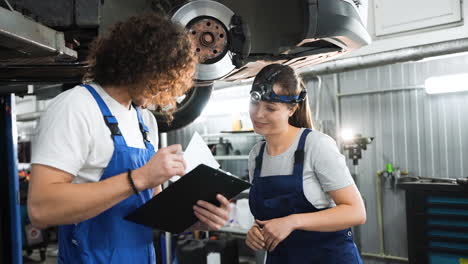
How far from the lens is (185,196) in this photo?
1.11m

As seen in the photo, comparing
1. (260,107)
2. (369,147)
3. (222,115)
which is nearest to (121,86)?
(260,107)

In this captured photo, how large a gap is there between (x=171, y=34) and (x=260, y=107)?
69 centimetres

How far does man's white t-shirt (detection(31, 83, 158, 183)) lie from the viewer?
0.92 metres

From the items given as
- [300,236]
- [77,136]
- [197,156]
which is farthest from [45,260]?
[77,136]

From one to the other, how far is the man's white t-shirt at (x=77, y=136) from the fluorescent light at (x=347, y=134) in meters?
3.38

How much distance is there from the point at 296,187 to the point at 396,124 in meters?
3.08

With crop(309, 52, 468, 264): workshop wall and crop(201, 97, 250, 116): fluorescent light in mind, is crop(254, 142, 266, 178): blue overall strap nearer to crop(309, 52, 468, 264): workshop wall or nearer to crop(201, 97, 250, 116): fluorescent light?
crop(309, 52, 468, 264): workshop wall

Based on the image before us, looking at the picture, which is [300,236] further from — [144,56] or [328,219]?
[144,56]

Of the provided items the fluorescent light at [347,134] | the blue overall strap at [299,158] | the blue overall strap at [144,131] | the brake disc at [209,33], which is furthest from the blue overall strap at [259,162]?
the fluorescent light at [347,134]

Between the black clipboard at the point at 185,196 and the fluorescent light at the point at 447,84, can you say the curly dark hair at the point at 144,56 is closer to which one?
the black clipboard at the point at 185,196

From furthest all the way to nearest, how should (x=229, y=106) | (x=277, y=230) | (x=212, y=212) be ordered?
(x=229, y=106) < (x=277, y=230) < (x=212, y=212)

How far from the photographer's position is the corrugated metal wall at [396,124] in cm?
388

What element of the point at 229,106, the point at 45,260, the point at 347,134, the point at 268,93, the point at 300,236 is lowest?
the point at 45,260

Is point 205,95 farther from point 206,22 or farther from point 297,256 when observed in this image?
point 297,256
